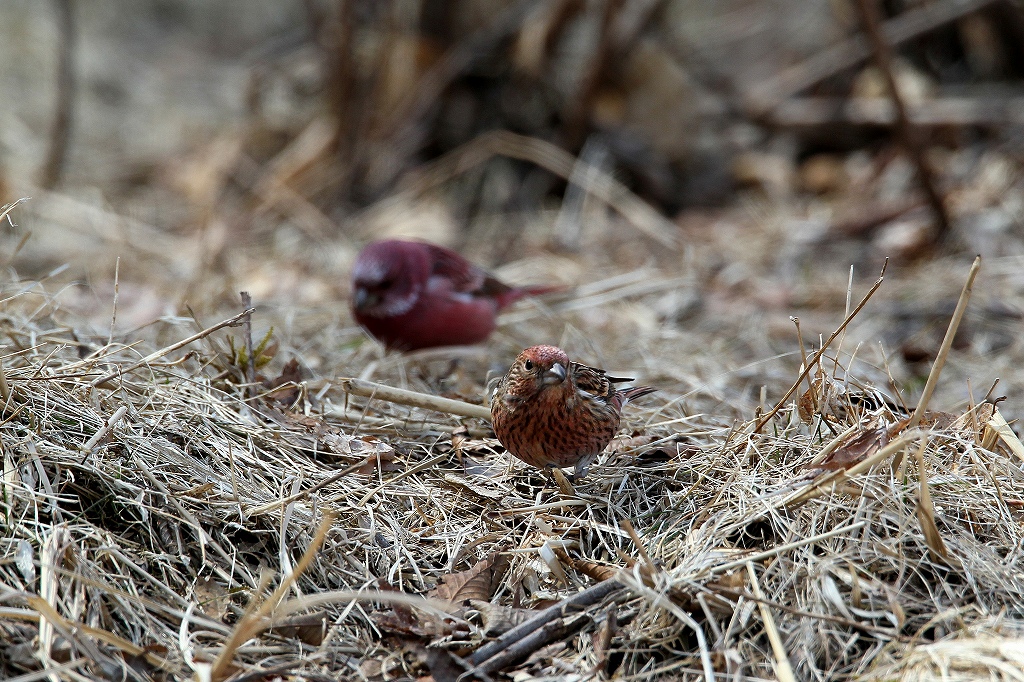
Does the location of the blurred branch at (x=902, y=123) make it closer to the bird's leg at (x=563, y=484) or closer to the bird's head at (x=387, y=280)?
the bird's head at (x=387, y=280)

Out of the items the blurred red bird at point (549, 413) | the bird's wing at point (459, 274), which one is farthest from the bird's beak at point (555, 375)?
the bird's wing at point (459, 274)

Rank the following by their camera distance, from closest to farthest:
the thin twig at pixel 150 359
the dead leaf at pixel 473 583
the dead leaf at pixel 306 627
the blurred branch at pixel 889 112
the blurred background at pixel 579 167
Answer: the dead leaf at pixel 306 627
the dead leaf at pixel 473 583
the thin twig at pixel 150 359
the blurred background at pixel 579 167
the blurred branch at pixel 889 112

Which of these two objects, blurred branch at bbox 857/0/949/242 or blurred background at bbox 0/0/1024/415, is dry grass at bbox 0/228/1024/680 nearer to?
blurred background at bbox 0/0/1024/415

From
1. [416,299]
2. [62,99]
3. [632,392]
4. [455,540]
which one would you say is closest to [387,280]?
[416,299]

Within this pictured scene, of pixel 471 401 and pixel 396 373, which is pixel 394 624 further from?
pixel 396 373

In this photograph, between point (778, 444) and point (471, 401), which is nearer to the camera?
point (778, 444)

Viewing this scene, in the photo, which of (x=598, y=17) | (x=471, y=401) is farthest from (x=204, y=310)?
(x=598, y=17)

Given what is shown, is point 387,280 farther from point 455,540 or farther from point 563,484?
point 455,540
